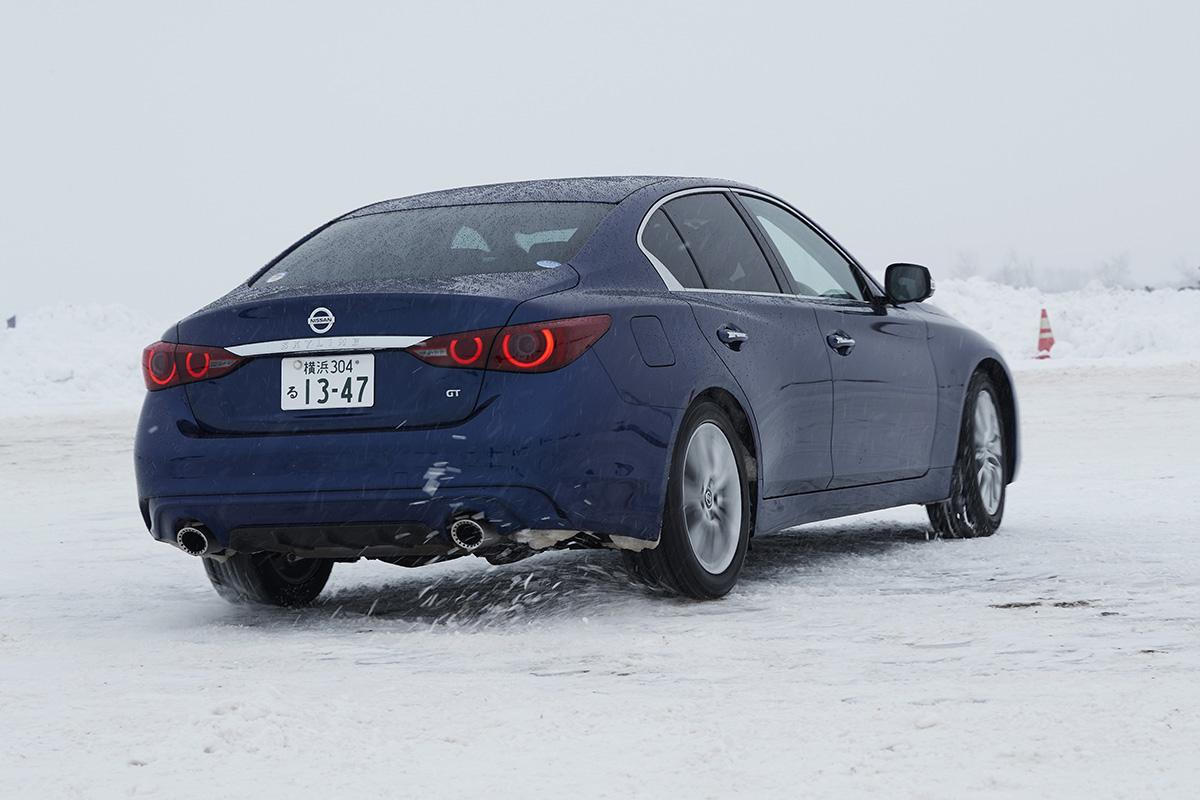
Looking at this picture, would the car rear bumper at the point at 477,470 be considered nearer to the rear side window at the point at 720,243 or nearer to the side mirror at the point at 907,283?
the rear side window at the point at 720,243

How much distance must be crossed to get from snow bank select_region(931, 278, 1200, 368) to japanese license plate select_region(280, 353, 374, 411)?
2164cm

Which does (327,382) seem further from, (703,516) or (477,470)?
(703,516)

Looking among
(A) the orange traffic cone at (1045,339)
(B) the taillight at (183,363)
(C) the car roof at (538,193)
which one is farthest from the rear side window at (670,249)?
(A) the orange traffic cone at (1045,339)

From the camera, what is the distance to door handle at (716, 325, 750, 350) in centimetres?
608

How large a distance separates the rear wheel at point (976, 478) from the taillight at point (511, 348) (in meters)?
3.08

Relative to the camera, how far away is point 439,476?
5.40m

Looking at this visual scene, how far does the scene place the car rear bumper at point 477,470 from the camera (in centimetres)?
538

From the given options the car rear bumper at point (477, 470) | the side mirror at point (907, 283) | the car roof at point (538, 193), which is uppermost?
the car roof at point (538, 193)

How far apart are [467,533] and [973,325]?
30214 millimetres

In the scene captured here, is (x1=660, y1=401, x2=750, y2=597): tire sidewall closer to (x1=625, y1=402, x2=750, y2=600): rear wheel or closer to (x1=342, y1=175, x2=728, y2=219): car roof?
(x1=625, y1=402, x2=750, y2=600): rear wheel

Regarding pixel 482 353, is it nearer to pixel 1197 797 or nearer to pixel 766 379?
pixel 766 379

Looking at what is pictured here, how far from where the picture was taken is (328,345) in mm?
5566

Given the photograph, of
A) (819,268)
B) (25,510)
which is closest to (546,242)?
(819,268)

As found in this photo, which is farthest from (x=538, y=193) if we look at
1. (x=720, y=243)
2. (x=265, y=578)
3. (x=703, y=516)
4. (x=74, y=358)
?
(x=74, y=358)
